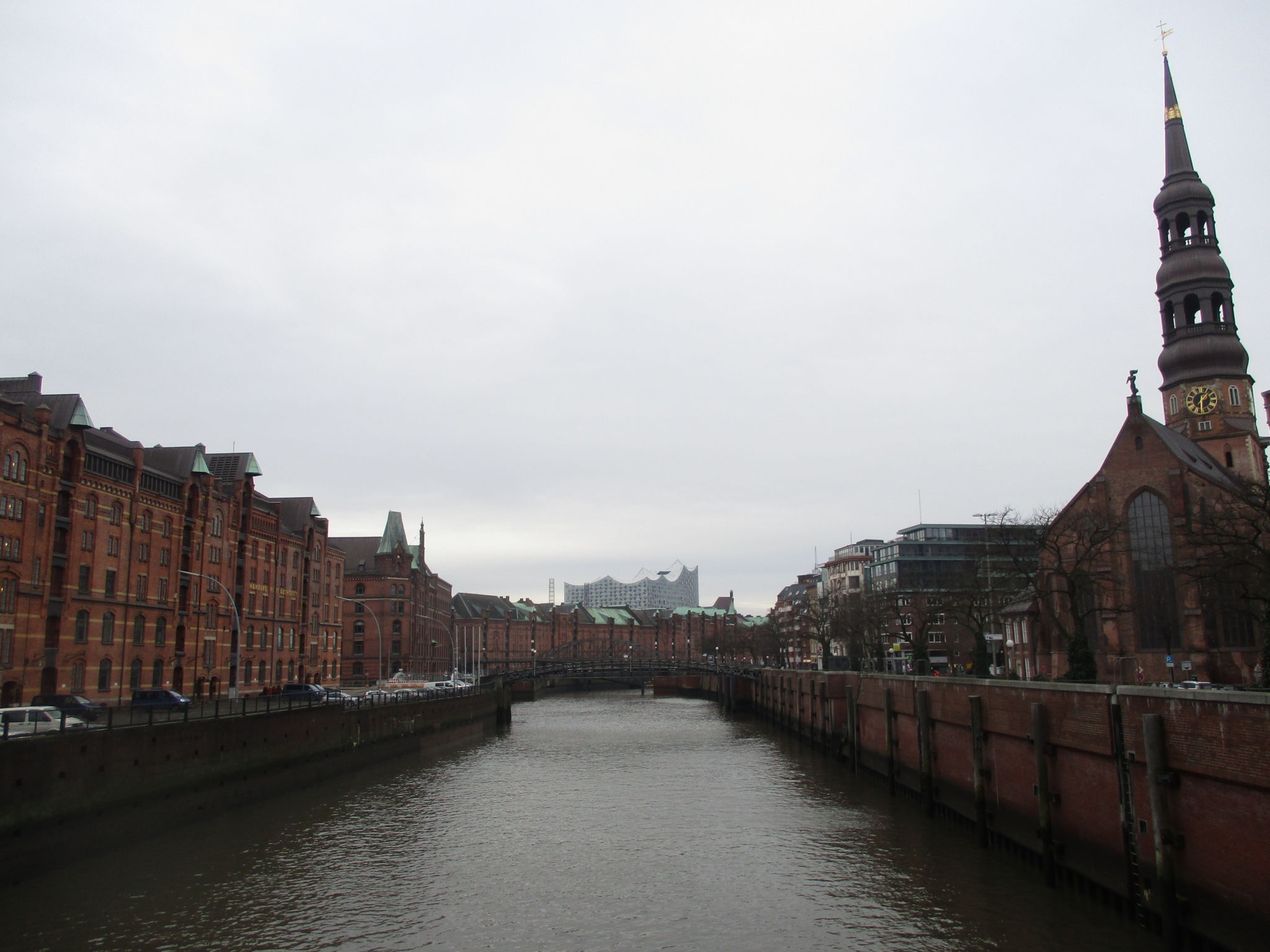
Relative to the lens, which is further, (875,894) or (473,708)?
(473,708)

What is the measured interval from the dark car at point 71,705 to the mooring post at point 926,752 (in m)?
35.1

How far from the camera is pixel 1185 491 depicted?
233 feet

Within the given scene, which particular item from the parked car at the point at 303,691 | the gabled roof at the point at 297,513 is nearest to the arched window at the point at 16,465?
the parked car at the point at 303,691

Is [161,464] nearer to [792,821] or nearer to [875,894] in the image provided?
[792,821]

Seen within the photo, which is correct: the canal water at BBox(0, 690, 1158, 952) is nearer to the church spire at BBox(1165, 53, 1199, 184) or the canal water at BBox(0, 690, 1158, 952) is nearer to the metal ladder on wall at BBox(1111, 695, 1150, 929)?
the metal ladder on wall at BBox(1111, 695, 1150, 929)

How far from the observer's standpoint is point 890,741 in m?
48.2

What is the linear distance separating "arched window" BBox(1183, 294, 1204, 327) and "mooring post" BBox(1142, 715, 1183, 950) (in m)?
92.9

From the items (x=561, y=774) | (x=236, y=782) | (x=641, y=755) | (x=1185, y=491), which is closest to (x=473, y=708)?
(x=641, y=755)

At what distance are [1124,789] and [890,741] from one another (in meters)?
24.9

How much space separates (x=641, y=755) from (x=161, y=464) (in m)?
43.7

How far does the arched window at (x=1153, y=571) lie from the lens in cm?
7106

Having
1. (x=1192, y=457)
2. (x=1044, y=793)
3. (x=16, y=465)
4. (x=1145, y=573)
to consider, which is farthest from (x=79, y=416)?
(x=1192, y=457)

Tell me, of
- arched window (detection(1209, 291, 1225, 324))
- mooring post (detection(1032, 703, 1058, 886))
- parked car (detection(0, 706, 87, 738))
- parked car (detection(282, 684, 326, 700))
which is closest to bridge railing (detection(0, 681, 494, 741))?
parked car (detection(0, 706, 87, 738))

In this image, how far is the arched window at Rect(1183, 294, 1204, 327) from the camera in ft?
325
